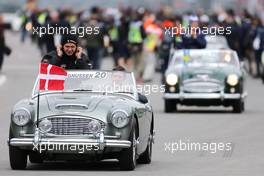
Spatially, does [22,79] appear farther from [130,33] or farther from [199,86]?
[199,86]

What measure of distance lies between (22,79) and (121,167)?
25.3 metres

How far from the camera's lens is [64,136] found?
14.6 meters

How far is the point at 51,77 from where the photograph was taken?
15.8 m

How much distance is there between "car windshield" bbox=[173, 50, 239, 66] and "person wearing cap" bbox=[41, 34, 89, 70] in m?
9.53

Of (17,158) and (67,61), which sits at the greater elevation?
(67,61)

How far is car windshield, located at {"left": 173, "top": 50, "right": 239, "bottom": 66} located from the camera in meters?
27.0

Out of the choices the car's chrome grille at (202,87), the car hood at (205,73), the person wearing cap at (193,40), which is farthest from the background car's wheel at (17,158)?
the person wearing cap at (193,40)

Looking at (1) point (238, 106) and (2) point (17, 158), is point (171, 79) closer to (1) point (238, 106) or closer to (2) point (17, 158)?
(1) point (238, 106)

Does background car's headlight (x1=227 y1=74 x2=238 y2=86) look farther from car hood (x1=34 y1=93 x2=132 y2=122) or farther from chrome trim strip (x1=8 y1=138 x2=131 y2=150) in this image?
chrome trim strip (x1=8 y1=138 x2=131 y2=150)

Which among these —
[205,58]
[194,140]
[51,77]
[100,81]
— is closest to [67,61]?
[100,81]

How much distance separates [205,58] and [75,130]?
1259cm

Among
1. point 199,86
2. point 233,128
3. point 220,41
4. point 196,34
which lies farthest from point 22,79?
point 233,128

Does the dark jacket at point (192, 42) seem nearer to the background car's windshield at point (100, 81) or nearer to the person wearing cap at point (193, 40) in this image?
the person wearing cap at point (193, 40)

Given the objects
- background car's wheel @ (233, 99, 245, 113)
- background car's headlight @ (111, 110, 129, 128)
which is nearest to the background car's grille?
background car's headlight @ (111, 110, 129, 128)
